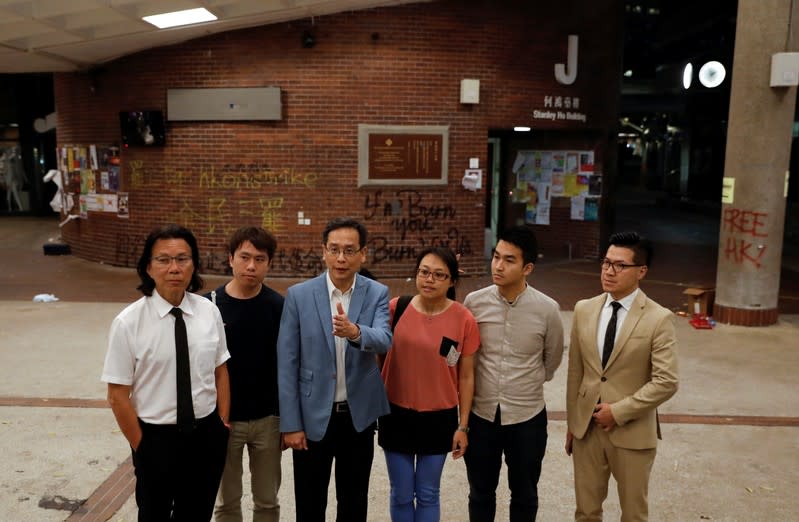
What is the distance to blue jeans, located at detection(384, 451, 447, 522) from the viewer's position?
10.9 feet

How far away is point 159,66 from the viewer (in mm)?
11562

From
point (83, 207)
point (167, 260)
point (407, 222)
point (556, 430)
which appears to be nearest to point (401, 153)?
point (407, 222)

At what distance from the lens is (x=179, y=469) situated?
297 centimetres

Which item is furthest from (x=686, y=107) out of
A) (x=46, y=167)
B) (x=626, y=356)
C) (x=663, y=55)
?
(x=626, y=356)

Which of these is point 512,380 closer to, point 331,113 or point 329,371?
point 329,371

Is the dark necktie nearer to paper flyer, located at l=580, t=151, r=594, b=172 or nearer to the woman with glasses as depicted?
the woman with glasses

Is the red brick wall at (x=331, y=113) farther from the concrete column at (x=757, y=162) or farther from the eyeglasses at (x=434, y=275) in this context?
the eyeglasses at (x=434, y=275)

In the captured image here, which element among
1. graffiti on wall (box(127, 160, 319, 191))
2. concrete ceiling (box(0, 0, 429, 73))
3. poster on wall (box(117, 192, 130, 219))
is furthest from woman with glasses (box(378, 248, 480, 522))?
poster on wall (box(117, 192, 130, 219))

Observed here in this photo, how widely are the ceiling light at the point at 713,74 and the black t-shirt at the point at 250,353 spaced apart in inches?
623

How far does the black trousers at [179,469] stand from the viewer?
2.90 metres

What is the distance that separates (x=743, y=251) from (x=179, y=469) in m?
8.09

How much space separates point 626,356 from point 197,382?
1997 millimetres

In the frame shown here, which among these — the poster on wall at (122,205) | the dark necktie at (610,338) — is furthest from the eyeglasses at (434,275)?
the poster on wall at (122,205)

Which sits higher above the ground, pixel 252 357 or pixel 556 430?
pixel 252 357
